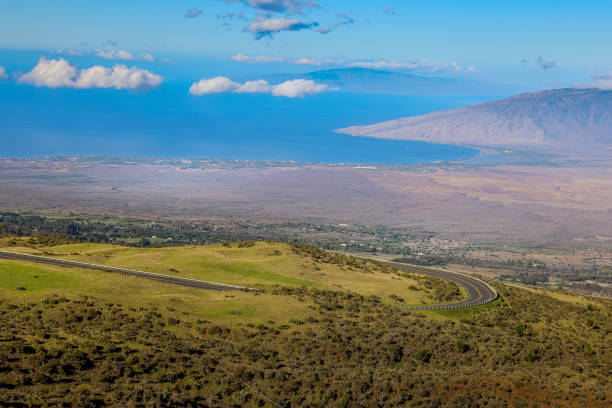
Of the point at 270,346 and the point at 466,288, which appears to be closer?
the point at 270,346

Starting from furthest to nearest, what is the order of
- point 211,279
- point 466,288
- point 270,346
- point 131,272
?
1. point 466,288
2. point 211,279
3. point 131,272
4. point 270,346

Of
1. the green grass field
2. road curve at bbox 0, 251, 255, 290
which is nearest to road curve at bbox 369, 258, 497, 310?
the green grass field

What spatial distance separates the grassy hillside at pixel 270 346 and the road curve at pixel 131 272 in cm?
217

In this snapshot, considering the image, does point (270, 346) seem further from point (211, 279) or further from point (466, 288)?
point (466, 288)

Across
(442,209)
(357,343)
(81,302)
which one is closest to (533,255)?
(442,209)

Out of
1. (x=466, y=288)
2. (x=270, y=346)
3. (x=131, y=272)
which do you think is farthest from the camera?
(x=466, y=288)

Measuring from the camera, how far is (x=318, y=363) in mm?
30984

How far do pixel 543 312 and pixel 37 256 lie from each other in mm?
43894

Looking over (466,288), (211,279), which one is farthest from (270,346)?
(466,288)

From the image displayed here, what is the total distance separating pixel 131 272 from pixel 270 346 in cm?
1901

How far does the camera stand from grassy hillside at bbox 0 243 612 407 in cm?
2505

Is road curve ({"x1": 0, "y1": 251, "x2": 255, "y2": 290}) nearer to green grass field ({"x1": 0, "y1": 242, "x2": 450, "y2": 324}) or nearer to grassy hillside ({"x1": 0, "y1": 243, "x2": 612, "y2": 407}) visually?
green grass field ({"x1": 0, "y1": 242, "x2": 450, "y2": 324})

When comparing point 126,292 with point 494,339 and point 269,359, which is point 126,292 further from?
point 494,339

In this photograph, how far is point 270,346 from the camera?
3238cm
